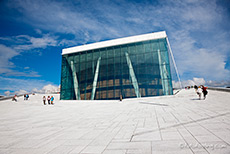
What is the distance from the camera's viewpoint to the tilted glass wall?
89.2 ft

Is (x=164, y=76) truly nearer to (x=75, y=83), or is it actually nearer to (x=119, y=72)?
(x=119, y=72)

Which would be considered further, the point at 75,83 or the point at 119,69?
the point at 75,83

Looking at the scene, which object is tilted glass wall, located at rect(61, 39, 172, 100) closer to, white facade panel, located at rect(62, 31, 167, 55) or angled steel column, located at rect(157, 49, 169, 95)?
angled steel column, located at rect(157, 49, 169, 95)

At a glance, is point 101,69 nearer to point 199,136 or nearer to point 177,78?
point 177,78

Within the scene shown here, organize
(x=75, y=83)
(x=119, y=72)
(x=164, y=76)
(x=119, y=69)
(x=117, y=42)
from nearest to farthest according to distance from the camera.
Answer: (x=164, y=76) < (x=119, y=72) < (x=119, y=69) < (x=117, y=42) < (x=75, y=83)

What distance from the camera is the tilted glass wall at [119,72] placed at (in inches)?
1070

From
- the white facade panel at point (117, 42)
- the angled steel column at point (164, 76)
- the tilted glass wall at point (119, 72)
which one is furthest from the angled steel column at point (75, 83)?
the angled steel column at point (164, 76)

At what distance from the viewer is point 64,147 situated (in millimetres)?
3527

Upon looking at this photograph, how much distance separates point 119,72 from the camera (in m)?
30.3

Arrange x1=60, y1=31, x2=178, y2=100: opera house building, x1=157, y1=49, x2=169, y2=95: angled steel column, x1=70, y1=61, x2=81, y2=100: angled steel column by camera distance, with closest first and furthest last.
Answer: x1=157, y1=49, x2=169, y2=95: angled steel column < x1=60, y1=31, x2=178, y2=100: opera house building < x1=70, y1=61, x2=81, y2=100: angled steel column

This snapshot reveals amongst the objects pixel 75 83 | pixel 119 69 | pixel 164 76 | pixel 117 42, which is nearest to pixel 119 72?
pixel 119 69

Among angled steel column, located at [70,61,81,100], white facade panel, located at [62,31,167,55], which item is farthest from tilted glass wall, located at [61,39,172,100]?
white facade panel, located at [62,31,167,55]

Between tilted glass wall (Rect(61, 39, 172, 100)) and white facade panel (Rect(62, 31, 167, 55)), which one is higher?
white facade panel (Rect(62, 31, 167, 55))

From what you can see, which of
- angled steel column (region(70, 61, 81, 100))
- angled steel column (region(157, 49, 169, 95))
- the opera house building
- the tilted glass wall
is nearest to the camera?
angled steel column (region(157, 49, 169, 95))
